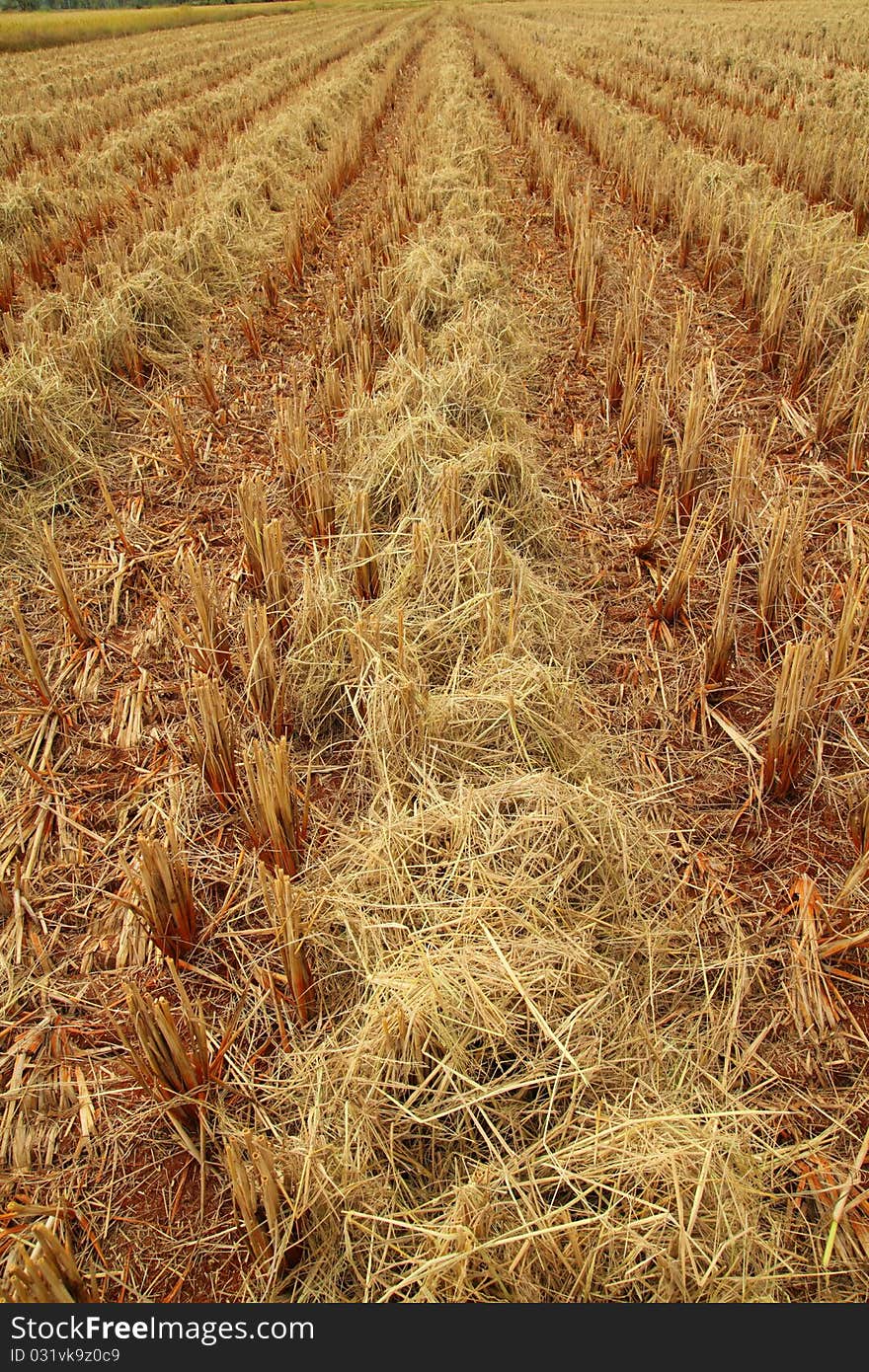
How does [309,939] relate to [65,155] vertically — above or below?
below

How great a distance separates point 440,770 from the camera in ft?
6.88

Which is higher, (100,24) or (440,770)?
(100,24)

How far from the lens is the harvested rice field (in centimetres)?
140

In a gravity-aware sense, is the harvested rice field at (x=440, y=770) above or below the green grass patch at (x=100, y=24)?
below

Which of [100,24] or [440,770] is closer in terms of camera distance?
[440,770]

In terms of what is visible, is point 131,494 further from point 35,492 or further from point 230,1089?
point 230,1089

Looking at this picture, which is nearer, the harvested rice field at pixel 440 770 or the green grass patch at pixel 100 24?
the harvested rice field at pixel 440 770

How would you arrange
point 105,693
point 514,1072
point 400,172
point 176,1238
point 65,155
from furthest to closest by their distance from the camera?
1. point 65,155
2. point 400,172
3. point 105,693
4. point 514,1072
5. point 176,1238

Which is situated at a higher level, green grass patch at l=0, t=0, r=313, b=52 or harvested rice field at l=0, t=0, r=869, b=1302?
green grass patch at l=0, t=0, r=313, b=52

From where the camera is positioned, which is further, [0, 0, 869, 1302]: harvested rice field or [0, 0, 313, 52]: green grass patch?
[0, 0, 313, 52]: green grass patch

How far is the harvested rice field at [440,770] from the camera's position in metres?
1.40

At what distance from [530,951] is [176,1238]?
2.76 ft

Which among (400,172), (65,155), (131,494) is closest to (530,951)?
(131,494)

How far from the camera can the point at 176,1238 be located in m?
1.42
